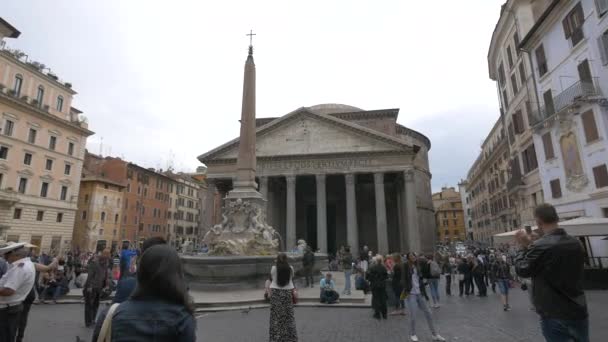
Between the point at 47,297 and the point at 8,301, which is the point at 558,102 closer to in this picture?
the point at 8,301

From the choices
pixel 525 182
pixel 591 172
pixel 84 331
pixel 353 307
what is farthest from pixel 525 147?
pixel 84 331

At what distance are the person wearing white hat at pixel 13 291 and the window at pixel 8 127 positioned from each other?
28.2 meters

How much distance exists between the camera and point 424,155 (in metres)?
44.0

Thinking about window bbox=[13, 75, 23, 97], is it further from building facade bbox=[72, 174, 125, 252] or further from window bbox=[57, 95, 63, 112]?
building facade bbox=[72, 174, 125, 252]

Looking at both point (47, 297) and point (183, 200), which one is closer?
point (47, 297)

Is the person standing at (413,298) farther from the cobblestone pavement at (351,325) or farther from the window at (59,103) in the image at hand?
the window at (59,103)

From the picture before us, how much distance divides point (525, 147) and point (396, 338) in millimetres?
19013

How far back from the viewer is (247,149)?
11.4 metres

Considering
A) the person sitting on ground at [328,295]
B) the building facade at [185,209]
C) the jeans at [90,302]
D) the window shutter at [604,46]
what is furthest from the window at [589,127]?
the building facade at [185,209]

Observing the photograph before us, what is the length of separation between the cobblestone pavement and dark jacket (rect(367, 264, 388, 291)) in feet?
2.30

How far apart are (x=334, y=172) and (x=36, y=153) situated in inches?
931

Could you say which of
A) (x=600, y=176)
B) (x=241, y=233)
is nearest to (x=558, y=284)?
(x=241, y=233)

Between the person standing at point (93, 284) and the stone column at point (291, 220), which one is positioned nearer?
the person standing at point (93, 284)

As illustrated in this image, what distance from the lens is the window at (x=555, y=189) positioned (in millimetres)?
16359
